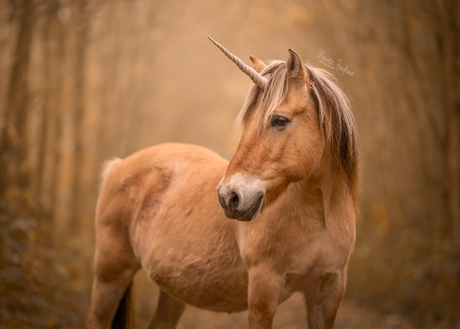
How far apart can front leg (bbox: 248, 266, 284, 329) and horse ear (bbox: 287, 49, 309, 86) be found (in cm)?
117

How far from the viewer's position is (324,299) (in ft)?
8.47

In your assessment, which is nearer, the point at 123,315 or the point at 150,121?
the point at 123,315

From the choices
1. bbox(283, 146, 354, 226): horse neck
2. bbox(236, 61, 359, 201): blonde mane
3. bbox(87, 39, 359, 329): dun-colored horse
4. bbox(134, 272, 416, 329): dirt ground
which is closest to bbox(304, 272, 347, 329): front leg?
bbox(87, 39, 359, 329): dun-colored horse

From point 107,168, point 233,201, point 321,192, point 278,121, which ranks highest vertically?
point 278,121

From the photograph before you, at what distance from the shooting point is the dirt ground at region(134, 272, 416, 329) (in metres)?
5.90

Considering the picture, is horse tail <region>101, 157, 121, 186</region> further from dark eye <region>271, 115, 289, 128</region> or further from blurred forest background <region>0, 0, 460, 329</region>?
dark eye <region>271, 115, 289, 128</region>

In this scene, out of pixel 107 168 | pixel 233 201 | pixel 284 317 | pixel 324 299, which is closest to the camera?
pixel 233 201

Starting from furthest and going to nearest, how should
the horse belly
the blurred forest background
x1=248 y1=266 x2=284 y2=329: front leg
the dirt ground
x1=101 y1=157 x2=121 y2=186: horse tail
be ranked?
the dirt ground → the blurred forest background → x1=101 y1=157 x2=121 y2=186: horse tail → the horse belly → x1=248 y1=266 x2=284 y2=329: front leg

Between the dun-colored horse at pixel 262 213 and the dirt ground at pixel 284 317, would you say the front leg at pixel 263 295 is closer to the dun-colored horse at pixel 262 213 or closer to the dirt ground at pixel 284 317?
the dun-colored horse at pixel 262 213

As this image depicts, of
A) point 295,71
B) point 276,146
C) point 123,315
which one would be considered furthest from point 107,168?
point 295,71

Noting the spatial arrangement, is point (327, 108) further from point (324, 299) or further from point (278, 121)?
point (324, 299)

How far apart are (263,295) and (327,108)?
123 cm


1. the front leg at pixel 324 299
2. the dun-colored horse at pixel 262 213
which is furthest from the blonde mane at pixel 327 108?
the front leg at pixel 324 299

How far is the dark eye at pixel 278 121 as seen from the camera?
6.86 feet
